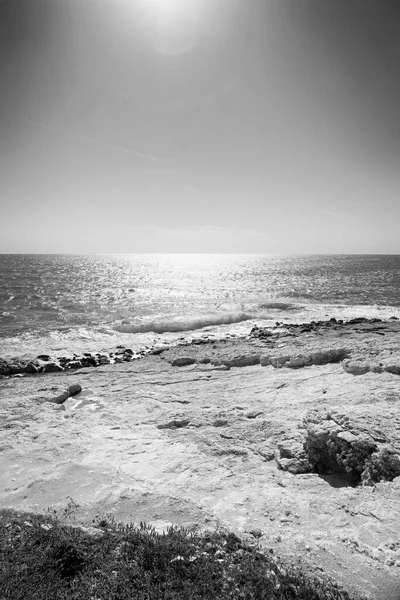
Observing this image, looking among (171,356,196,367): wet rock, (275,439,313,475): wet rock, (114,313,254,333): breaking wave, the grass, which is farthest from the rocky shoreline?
the grass

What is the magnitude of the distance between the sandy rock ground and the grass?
59 centimetres

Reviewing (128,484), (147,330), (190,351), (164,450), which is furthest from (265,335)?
(128,484)

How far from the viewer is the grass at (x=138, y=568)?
14.4 ft

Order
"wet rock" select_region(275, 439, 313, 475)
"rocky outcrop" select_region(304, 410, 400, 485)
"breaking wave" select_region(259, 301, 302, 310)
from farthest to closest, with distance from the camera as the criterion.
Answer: "breaking wave" select_region(259, 301, 302, 310), "wet rock" select_region(275, 439, 313, 475), "rocky outcrop" select_region(304, 410, 400, 485)

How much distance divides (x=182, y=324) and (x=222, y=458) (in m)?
24.5

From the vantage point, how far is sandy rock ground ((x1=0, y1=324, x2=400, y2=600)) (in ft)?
18.9

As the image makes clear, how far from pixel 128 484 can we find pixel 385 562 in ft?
17.7

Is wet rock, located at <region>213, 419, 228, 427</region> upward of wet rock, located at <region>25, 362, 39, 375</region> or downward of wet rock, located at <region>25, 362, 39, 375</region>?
upward

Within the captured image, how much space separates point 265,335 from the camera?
25484 millimetres

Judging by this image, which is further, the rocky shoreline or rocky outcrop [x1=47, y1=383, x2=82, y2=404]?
the rocky shoreline

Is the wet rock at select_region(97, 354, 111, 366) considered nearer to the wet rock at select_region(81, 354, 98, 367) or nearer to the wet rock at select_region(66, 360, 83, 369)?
the wet rock at select_region(81, 354, 98, 367)

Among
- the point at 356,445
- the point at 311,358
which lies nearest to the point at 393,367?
the point at 311,358

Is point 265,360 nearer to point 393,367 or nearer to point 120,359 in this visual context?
point 393,367

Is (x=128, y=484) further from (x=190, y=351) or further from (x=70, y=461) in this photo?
(x=190, y=351)
